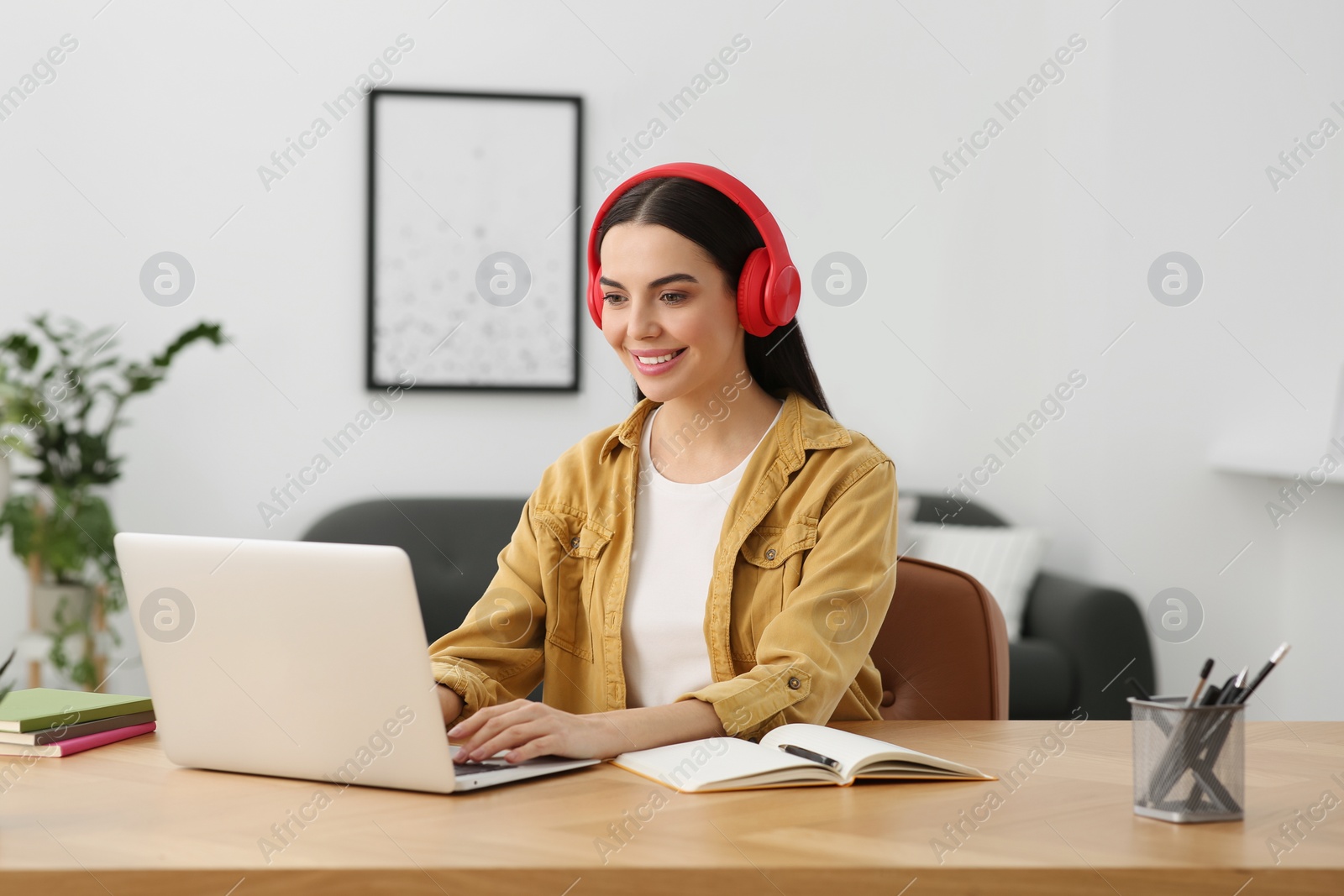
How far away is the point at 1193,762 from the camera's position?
0.87 meters

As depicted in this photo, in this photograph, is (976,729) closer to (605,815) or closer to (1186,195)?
(605,815)

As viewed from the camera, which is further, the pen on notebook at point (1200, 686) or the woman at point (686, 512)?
the woman at point (686, 512)

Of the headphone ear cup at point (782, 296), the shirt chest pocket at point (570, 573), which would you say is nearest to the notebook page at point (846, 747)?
the shirt chest pocket at point (570, 573)

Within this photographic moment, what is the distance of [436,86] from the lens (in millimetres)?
3365

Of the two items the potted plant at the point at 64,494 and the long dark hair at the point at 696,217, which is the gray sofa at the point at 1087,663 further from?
the potted plant at the point at 64,494

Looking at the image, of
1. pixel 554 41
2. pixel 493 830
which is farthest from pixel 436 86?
pixel 493 830

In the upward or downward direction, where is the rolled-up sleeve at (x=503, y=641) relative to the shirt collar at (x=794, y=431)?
downward

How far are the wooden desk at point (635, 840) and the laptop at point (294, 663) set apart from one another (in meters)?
0.02

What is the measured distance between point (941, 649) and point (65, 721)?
3.30 feet

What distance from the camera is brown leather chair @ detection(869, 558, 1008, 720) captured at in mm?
1498

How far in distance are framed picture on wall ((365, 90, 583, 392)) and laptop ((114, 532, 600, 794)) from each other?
2.41 m

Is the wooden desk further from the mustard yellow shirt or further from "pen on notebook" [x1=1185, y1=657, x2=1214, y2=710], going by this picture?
the mustard yellow shirt

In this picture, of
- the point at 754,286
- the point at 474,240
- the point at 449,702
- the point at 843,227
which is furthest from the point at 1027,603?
the point at 449,702

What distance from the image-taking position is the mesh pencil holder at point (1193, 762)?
88 centimetres
